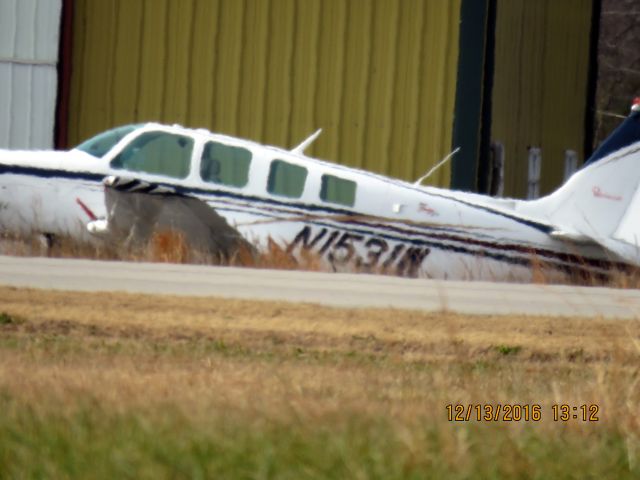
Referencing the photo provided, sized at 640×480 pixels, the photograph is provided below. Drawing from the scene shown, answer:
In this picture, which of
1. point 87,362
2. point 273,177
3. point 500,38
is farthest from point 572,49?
point 87,362

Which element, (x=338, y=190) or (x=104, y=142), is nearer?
(x=338, y=190)

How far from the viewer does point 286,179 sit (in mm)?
14672

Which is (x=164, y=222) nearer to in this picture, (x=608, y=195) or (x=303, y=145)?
(x=303, y=145)

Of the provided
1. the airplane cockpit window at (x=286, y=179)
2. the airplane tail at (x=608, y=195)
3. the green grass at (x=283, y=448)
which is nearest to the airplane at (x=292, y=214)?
the airplane cockpit window at (x=286, y=179)

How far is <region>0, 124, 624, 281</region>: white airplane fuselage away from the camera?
14766 millimetres

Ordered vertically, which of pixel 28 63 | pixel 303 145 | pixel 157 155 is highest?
pixel 28 63

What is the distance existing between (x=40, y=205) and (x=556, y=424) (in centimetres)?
988

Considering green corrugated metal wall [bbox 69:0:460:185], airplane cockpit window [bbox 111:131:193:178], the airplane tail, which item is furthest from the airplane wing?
green corrugated metal wall [bbox 69:0:460:185]

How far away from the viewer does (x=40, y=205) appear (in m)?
15.1

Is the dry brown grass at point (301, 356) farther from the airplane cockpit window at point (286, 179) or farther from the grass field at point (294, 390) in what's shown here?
the airplane cockpit window at point (286, 179)

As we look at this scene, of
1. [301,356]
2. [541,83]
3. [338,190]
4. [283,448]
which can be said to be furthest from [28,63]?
[283,448]

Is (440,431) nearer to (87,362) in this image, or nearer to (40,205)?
(87,362)

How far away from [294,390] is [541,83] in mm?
17232

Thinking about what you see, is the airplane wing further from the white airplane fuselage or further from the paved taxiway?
the paved taxiway
